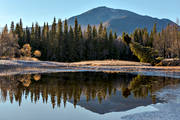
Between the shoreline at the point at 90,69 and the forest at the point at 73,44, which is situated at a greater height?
the forest at the point at 73,44

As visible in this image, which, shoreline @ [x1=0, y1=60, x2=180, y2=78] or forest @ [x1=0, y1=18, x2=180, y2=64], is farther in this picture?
forest @ [x1=0, y1=18, x2=180, y2=64]

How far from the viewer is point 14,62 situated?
51688mm

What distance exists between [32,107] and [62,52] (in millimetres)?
77074

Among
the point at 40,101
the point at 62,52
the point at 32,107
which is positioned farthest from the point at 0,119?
the point at 62,52

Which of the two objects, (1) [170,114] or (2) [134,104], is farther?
(2) [134,104]

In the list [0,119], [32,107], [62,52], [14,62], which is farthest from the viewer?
[62,52]

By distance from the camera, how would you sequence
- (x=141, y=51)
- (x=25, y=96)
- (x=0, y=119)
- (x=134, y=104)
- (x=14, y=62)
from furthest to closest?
(x=141, y=51) < (x=14, y=62) < (x=25, y=96) < (x=134, y=104) < (x=0, y=119)

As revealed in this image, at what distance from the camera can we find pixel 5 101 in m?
14.1

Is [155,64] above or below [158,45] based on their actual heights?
below

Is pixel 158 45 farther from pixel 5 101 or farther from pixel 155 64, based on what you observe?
pixel 5 101

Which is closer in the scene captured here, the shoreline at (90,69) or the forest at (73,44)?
the shoreline at (90,69)

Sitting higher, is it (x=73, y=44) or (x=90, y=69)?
(x=73, y=44)

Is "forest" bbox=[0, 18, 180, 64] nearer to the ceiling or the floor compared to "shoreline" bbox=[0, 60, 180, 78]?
nearer to the ceiling

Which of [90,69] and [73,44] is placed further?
[73,44]
